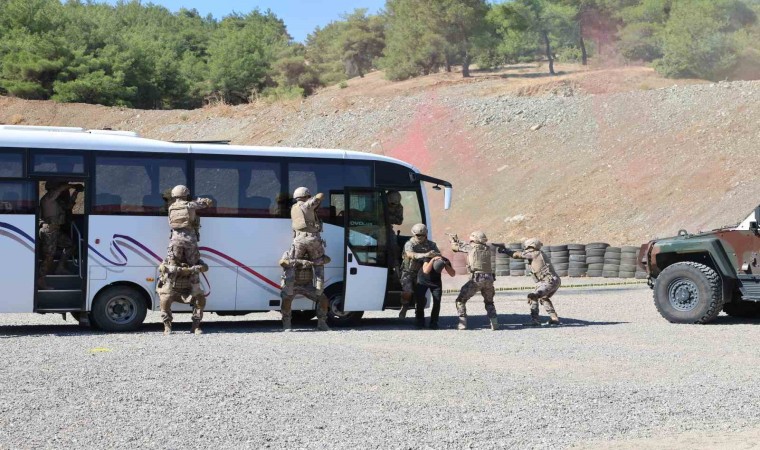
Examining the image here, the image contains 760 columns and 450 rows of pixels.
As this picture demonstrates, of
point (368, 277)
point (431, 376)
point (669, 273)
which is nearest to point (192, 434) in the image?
point (431, 376)

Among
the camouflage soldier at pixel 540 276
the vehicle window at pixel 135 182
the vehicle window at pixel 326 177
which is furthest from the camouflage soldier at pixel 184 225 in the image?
the camouflage soldier at pixel 540 276

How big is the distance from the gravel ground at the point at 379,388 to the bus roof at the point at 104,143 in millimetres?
2895

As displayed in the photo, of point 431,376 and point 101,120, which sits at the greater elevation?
point 101,120

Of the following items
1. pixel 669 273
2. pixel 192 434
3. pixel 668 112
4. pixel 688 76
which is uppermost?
pixel 688 76

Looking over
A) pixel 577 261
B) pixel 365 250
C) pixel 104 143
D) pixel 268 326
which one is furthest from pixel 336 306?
pixel 577 261

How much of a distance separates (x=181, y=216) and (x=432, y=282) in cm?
408

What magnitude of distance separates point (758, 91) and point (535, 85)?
13.7 meters

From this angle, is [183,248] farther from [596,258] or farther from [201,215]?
[596,258]

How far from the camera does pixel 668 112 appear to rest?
48.8 meters

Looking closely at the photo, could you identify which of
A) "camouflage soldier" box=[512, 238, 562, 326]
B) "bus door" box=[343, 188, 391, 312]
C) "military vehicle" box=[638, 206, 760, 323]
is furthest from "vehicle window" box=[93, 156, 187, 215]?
"military vehicle" box=[638, 206, 760, 323]

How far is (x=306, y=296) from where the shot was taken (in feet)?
57.2

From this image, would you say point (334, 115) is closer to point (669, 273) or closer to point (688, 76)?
point (688, 76)

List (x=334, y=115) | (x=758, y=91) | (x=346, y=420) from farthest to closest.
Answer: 1. (x=334, y=115)
2. (x=758, y=91)
3. (x=346, y=420)

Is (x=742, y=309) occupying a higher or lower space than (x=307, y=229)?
lower
